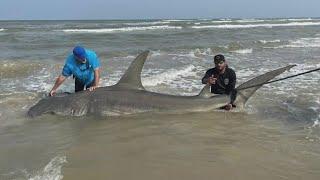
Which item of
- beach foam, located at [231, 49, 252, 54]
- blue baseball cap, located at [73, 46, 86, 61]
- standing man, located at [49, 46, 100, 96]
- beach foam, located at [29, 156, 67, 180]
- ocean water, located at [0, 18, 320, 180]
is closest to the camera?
beach foam, located at [29, 156, 67, 180]

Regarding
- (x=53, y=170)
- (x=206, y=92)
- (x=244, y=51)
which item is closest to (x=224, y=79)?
(x=206, y=92)

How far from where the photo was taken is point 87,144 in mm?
6020

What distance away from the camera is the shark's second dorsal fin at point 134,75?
25.2ft

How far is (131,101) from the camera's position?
771 cm

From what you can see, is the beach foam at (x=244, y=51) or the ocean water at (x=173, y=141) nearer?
the ocean water at (x=173, y=141)

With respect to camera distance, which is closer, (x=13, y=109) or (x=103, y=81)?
(x=13, y=109)

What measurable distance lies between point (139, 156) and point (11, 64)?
10.4 meters

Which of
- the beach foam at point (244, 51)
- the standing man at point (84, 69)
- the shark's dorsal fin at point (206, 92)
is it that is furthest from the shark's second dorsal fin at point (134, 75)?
the beach foam at point (244, 51)

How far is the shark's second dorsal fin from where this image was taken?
25.2 ft

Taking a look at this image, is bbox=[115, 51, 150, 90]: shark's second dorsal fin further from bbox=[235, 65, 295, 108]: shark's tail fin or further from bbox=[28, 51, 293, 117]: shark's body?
bbox=[235, 65, 295, 108]: shark's tail fin

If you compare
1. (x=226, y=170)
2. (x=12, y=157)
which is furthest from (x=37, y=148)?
(x=226, y=170)

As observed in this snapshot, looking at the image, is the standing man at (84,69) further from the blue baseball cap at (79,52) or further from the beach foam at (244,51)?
the beach foam at (244,51)

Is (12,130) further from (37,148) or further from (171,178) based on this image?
(171,178)

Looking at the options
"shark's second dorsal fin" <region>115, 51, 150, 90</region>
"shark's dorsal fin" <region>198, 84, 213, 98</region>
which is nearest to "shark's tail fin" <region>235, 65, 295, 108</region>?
"shark's dorsal fin" <region>198, 84, 213, 98</region>
